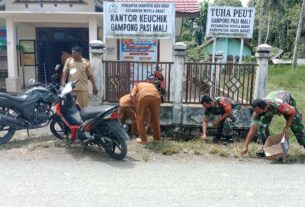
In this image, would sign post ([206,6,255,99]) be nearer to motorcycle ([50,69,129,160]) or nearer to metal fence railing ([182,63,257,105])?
metal fence railing ([182,63,257,105])

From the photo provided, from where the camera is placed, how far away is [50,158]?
4844mm

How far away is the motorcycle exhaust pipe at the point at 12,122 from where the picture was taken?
524 cm

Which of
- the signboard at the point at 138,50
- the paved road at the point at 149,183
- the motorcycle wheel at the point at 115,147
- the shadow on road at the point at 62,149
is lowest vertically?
the paved road at the point at 149,183

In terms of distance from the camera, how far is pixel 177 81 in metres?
6.50

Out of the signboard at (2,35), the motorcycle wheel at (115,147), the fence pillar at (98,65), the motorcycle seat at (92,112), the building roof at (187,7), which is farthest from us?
the signboard at (2,35)

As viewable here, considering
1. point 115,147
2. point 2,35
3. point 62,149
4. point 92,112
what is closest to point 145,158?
point 115,147

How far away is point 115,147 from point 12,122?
185cm

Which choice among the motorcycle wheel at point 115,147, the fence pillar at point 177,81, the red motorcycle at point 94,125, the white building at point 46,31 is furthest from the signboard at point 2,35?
the motorcycle wheel at point 115,147

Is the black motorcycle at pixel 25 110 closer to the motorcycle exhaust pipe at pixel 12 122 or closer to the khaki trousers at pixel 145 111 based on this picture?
the motorcycle exhaust pipe at pixel 12 122

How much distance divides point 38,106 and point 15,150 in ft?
2.95

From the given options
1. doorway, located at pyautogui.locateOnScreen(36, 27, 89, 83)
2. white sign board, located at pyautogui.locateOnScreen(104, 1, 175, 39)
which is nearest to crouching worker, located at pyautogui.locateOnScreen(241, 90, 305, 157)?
white sign board, located at pyautogui.locateOnScreen(104, 1, 175, 39)

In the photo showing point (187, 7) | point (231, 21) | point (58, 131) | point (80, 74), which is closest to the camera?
point (58, 131)

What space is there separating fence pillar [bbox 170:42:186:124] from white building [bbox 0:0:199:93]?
3.36m

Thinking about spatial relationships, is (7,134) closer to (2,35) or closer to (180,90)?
(180,90)
